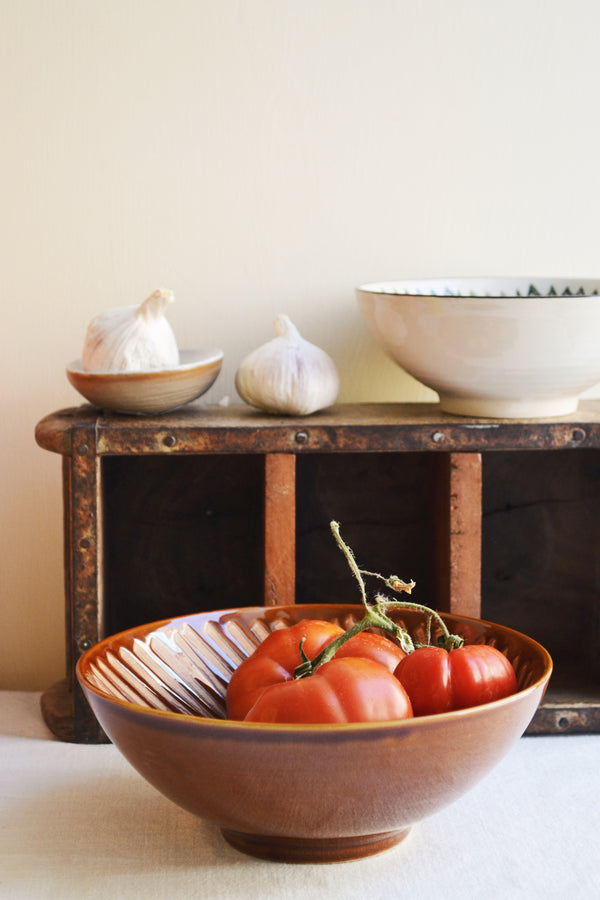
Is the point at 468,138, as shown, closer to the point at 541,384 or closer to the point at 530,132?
the point at 530,132

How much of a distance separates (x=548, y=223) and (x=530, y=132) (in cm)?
9

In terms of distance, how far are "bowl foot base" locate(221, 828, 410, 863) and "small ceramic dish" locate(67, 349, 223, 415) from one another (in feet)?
1.15

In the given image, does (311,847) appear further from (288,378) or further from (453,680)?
(288,378)

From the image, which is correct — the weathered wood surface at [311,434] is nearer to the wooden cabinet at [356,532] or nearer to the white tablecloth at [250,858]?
the wooden cabinet at [356,532]

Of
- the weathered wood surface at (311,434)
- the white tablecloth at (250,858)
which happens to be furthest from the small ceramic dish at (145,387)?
the white tablecloth at (250,858)

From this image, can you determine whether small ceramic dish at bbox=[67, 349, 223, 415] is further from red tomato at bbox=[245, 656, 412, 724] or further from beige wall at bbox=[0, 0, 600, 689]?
red tomato at bbox=[245, 656, 412, 724]

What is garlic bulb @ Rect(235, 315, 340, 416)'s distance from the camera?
840 millimetres

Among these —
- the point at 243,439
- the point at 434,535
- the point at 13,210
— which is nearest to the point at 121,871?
the point at 243,439

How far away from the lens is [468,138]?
98 cm

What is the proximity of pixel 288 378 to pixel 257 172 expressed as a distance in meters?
0.24

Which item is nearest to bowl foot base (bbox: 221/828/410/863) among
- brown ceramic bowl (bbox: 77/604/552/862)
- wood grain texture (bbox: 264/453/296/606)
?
brown ceramic bowl (bbox: 77/604/552/862)

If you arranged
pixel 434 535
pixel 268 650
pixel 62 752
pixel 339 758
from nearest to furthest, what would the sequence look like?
pixel 339 758 < pixel 268 650 < pixel 62 752 < pixel 434 535

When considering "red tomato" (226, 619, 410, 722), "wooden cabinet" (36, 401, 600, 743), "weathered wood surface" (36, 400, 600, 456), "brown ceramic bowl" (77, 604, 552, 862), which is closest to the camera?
"brown ceramic bowl" (77, 604, 552, 862)

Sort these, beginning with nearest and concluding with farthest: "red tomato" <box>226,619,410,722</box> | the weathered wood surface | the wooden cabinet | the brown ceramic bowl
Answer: the brown ceramic bowl → "red tomato" <box>226,619,410,722</box> → the weathered wood surface → the wooden cabinet
